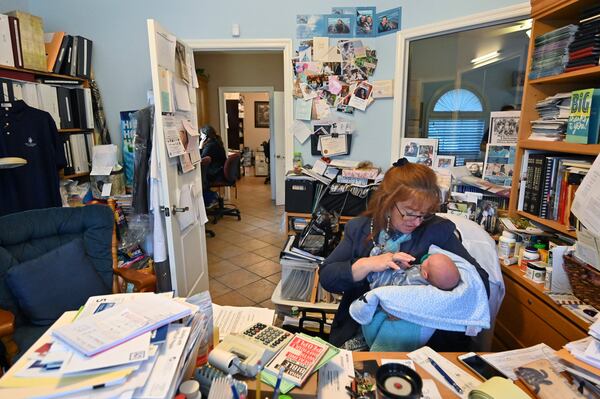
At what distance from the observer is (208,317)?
1.03 meters

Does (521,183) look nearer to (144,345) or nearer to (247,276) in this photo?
(144,345)

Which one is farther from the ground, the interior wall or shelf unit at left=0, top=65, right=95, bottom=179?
the interior wall

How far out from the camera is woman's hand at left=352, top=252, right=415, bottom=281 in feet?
4.11

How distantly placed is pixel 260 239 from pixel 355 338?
10.3 feet

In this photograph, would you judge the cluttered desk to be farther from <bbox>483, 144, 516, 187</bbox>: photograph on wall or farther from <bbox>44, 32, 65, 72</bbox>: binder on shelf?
<bbox>44, 32, 65, 72</bbox>: binder on shelf

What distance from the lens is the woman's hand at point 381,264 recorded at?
1.25m

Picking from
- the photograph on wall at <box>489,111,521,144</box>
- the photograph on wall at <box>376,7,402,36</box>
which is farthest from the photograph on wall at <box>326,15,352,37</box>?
the photograph on wall at <box>489,111,521,144</box>

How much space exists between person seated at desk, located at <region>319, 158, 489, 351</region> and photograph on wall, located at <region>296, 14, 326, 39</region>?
182cm

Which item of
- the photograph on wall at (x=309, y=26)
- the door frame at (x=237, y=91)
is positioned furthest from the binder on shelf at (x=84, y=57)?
the door frame at (x=237, y=91)

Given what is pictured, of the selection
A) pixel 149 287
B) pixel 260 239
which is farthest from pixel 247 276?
pixel 149 287

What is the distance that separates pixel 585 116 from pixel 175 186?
7.10 ft

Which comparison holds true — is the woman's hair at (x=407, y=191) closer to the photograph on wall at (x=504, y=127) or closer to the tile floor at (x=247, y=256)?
the photograph on wall at (x=504, y=127)

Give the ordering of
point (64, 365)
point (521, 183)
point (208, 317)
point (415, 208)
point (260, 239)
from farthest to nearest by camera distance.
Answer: point (260, 239)
point (521, 183)
point (415, 208)
point (208, 317)
point (64, 365)

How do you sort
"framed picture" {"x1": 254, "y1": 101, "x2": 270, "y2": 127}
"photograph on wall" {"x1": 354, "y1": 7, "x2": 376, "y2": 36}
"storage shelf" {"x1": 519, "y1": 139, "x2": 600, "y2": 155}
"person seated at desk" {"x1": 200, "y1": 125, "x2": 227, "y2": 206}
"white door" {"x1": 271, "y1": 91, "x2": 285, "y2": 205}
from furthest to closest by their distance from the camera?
"framed picture" {"x1": 254, "y1": 101, "x2": 270, "y2": 127}
"white door" {"x1": 271, "y1": 91, "x2": 285, "y2": 205}
"person seated at desk" {"x1": 200, "y1": 125, "x2": 227, "y2": 206}
"photograph on wall" {"x1": 354, "y1": 7, "x2": 376, "y2": 36}
"storage shelf" {"x1": 519, "y1": 139, "x2": 600, "y2": 155}
